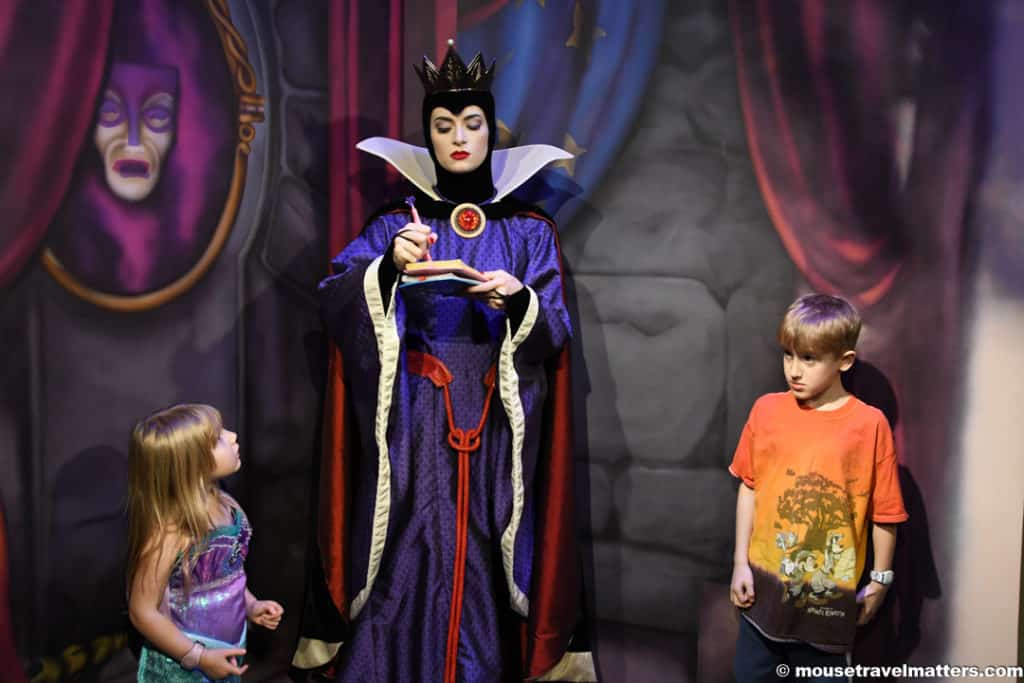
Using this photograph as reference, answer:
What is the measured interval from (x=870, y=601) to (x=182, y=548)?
1.64m

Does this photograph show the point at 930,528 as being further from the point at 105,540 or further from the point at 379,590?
the point at 105,540

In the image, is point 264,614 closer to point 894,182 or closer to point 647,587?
point 647,587

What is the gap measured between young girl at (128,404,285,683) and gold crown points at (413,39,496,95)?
3.53 ft

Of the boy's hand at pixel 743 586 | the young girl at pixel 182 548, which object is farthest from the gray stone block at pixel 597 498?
the young girl at pixel 182 548

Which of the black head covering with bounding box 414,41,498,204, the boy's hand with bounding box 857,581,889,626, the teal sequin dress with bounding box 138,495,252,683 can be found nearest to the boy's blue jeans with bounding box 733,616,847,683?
the boy's hand with bounding box 857,581,889,626

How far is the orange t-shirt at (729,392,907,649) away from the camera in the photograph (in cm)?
211

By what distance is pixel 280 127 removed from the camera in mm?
2697

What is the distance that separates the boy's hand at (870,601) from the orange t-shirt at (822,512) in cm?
4

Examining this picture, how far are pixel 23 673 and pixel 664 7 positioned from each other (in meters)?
2.49

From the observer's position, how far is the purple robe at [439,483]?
7.47 feet

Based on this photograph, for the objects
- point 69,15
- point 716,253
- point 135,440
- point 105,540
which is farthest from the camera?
point 716,253

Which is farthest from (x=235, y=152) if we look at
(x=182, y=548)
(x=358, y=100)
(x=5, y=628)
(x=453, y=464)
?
(x=5, y=628)

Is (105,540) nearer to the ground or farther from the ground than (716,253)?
nearer to the ground

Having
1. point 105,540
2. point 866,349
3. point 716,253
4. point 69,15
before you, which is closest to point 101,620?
point 105,540
